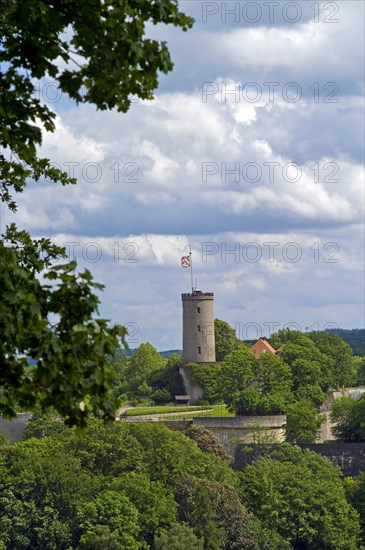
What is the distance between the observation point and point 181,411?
97.8 m

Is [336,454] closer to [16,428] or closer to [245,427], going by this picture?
[245,427]

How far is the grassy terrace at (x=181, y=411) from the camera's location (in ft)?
310

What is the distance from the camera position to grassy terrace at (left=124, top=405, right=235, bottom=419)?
310 feet

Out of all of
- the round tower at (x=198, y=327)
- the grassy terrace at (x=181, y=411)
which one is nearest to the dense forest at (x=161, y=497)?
the grassy terrace at (x=181, y=411)

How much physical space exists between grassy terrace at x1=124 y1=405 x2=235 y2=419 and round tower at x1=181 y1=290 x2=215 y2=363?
967 cm

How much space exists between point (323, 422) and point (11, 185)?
2901 inches

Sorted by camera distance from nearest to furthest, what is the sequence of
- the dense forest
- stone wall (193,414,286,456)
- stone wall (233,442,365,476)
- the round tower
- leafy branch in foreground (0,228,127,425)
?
leafy branch in foreground (0,228,127,425)
the dense forest
stone wall (233,442,365,476)
stone wall (193,414,286,456)
the round tower

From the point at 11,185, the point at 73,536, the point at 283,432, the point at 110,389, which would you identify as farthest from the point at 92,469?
the point at 110,389

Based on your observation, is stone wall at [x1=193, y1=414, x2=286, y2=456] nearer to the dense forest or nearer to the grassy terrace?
the grassy terrace

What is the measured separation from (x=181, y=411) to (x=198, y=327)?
15.5m

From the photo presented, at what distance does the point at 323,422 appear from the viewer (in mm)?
90125

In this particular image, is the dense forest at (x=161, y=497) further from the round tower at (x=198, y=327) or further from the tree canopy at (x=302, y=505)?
the round tower at (x=198, y=327)

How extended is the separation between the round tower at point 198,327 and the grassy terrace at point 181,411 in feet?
31.7

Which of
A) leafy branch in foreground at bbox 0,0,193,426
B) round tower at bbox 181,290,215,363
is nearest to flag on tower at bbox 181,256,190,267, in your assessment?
round tower at bbox 181,290,215,363
